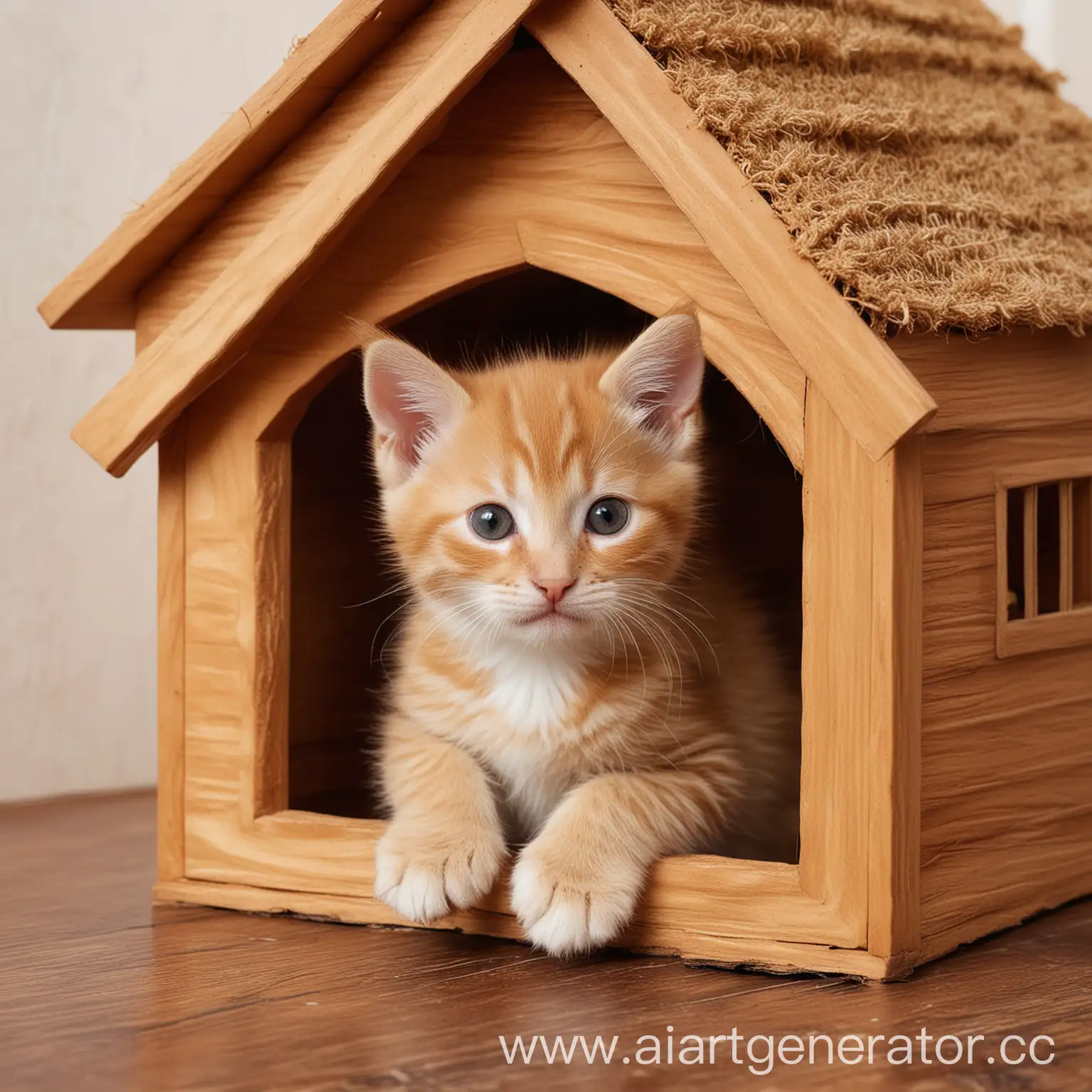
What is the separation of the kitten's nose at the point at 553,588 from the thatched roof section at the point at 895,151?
1.31 ft

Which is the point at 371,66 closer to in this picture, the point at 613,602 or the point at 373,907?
the point at 613,602

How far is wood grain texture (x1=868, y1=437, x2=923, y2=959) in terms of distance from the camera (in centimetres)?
140

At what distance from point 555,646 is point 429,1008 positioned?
0.42m

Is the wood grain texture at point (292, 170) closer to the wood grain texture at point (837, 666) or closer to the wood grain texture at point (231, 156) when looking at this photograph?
the wood grain texture at point (231, 156)

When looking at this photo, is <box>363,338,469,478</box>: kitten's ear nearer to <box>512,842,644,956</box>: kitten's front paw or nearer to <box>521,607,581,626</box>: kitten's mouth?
<box>521,607,581,626</box>: kitten's mouth

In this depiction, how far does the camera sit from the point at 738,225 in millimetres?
1418

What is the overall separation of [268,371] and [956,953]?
101 centimetres

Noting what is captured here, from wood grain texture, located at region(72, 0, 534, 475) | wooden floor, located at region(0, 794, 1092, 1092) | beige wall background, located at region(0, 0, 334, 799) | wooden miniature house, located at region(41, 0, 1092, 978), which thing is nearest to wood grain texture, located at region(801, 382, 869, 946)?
wooden miniature house, located at region(41, 0, 1092, 978)

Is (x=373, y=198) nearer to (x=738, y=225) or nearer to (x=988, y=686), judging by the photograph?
(x=738, y=225)

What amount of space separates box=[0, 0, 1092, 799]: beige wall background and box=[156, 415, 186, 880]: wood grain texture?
2.84 feet

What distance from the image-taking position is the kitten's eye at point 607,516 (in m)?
1.56

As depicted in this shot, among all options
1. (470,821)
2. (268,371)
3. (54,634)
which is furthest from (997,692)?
(54,634)

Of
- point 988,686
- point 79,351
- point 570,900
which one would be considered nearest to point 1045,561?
point 988,686

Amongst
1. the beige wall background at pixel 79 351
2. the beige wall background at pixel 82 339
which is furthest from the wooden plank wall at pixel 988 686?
the beige wall background at pixel 79 351
